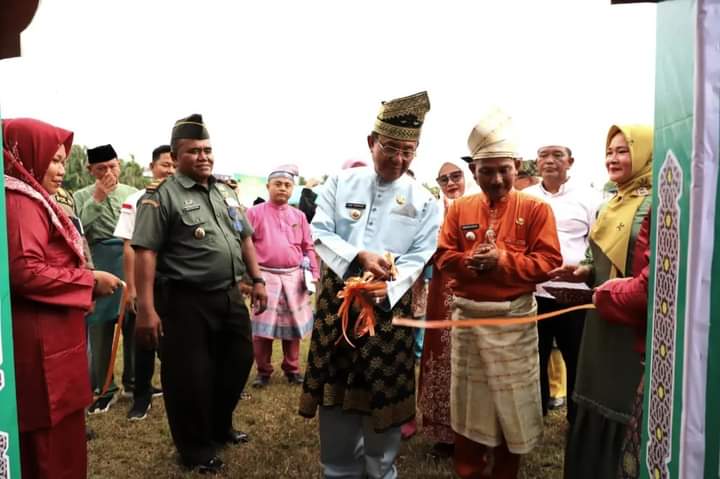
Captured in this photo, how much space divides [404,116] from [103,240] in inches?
120

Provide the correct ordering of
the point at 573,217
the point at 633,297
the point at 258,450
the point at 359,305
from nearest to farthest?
1. the point at 633,297
2. the point at 359,305
3. the point at 258,450
4. the point at 573,217

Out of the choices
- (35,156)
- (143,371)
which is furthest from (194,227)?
(143,371)

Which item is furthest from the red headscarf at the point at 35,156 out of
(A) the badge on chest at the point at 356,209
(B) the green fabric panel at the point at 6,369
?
(A) the badge on chest at the point at 356,209

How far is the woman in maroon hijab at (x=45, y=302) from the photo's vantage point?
7.55 feet

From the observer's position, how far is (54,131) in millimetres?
2590

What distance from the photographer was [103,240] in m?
4.71

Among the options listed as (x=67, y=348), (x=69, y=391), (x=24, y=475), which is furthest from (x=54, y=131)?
(x=24, y=475)

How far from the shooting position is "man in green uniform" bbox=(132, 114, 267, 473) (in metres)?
3.33

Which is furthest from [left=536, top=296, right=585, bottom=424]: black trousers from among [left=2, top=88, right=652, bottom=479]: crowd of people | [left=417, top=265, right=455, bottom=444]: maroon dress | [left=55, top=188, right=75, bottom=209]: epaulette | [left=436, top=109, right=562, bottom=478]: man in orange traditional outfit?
[left=55, top=188, right=75, bottom=209]: epaulette

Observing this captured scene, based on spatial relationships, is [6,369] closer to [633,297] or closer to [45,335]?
[45,335]

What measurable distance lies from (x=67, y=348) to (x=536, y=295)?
9.88 ft

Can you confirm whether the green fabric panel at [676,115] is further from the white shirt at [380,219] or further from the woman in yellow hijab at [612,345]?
the white shirt at [380,219]

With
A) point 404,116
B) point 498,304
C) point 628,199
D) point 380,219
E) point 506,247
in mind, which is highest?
point 404,116

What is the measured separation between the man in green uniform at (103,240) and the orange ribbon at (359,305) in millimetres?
2553
